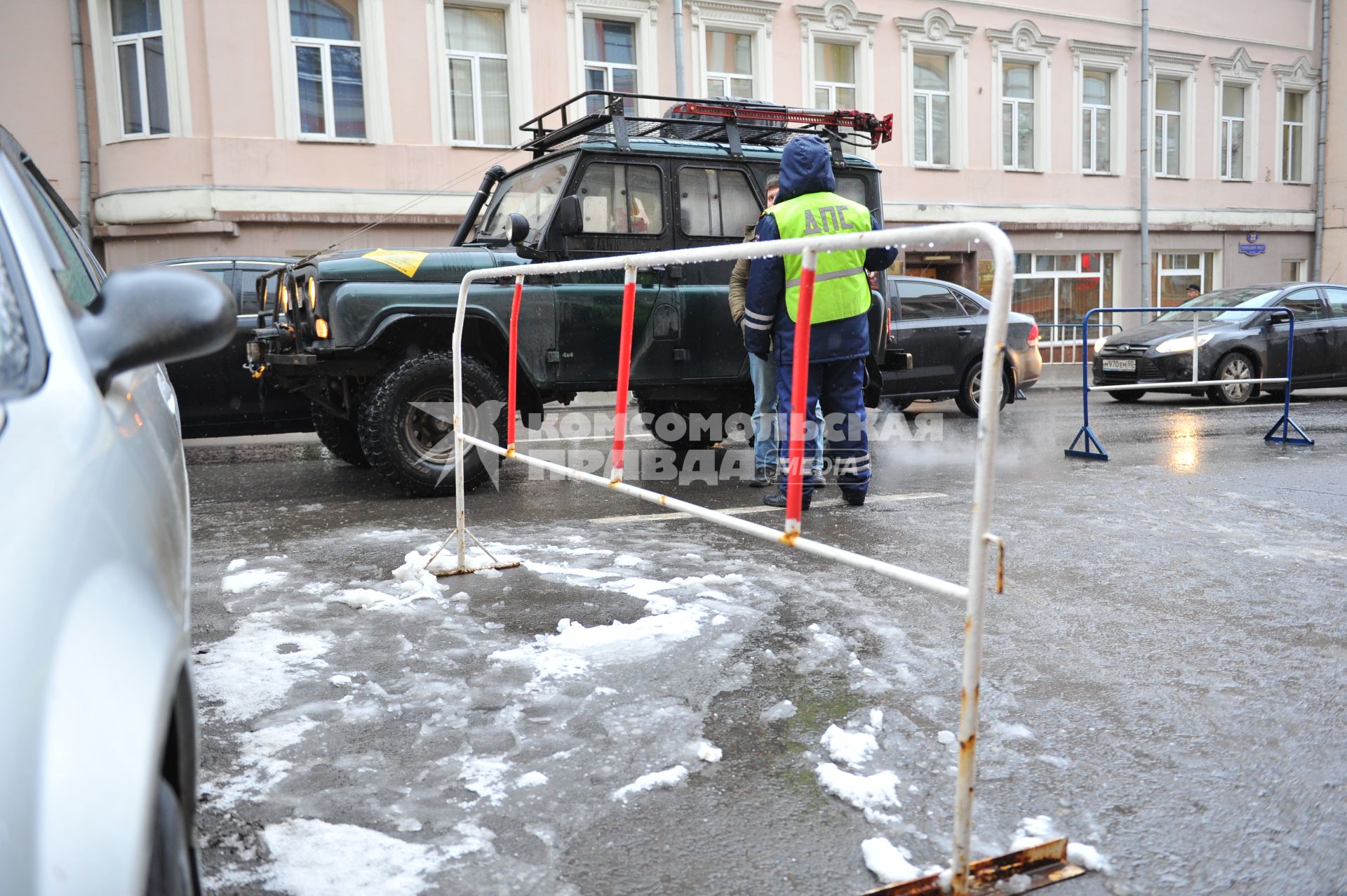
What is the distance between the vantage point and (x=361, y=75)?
16688 millimetres

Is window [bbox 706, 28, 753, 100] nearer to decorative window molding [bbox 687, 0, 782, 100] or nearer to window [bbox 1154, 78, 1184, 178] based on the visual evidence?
decorative window molding [bbox 687, 0, 782, 100]

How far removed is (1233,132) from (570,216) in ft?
79.9

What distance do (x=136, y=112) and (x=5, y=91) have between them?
5.48ft

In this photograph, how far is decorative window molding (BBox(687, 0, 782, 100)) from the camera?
19.2 metres

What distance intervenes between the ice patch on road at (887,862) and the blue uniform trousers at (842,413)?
3.81 m

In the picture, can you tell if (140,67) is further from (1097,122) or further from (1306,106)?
(1306,106)

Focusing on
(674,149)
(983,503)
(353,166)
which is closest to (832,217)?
(674,149)

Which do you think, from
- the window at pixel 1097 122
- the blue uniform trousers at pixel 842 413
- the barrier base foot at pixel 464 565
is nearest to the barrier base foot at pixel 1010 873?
the barrier base foot at pixel 464 565

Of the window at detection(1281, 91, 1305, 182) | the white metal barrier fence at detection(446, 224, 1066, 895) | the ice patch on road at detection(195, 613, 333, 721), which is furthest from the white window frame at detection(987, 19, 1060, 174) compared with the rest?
the ice patch on road at detection(195, 613, 333, 721)

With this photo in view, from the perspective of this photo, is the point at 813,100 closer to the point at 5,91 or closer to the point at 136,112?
the point at 136,112

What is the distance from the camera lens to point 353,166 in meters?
16.5

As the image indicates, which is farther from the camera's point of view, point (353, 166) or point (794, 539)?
point (353, 166)

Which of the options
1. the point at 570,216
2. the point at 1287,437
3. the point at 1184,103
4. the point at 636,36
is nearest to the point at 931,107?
the point at 636,36

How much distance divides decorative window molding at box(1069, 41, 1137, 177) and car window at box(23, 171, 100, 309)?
76.5ft
